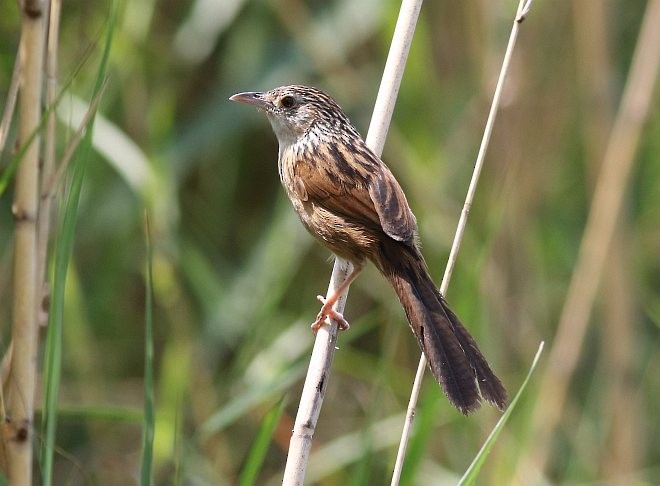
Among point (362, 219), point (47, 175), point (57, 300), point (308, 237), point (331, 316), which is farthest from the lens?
point (308, 237)

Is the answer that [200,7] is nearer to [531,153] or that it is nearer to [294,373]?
[531,153]

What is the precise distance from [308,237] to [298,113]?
88 centimetres

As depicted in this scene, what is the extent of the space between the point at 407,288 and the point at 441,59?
2.12 meters

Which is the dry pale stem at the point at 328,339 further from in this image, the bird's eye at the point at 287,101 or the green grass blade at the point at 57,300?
the bird's eye at the point at 287,101

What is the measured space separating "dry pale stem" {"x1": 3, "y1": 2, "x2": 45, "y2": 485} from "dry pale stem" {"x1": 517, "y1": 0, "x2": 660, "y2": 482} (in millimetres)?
2352

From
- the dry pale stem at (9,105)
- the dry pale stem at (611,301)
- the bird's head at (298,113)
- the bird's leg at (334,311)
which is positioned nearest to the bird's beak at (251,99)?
the bird's head at (298,113)

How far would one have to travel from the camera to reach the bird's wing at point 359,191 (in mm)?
2926

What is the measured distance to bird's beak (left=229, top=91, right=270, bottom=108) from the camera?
3.48m

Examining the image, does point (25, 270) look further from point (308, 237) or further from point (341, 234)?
point (308, 237)

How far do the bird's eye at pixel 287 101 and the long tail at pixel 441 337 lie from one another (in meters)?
0.87

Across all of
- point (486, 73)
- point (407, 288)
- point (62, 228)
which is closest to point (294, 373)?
point (407, 288)

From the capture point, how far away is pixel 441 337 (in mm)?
2580

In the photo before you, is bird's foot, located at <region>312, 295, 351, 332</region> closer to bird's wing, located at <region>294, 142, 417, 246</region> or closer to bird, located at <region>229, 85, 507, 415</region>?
bird, located at <region>229, 85, 507, 415</region>

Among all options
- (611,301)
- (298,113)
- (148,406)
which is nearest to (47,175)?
(148,406)
